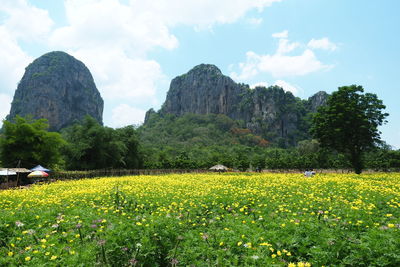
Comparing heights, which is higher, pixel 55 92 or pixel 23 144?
pixel 55 92

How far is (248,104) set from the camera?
170m

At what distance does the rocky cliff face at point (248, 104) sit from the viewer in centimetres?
16100

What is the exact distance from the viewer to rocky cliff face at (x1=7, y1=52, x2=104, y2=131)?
15375 cm

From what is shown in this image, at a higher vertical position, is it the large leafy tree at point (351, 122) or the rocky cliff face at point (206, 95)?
the rocky cliff face at point (206, 95)

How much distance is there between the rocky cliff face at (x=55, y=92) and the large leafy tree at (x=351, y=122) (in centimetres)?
15672

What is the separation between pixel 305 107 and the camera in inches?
6983

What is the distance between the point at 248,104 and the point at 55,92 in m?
121

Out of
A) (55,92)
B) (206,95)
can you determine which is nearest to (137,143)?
(55,92)

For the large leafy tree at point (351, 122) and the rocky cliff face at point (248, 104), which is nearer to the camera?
the large leafy tree at point (351, 122)

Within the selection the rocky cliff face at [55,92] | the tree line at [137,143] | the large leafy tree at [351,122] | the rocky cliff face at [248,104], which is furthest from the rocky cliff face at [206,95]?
the large leafy tree at [351,122]

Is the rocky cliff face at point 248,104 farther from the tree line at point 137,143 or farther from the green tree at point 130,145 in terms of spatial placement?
the green tree at point 130,145

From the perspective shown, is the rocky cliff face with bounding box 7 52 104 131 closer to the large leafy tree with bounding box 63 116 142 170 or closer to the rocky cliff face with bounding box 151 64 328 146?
the rocky cliff face with bounding box 151 64 328 146

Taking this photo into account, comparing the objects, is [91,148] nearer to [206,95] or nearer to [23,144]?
[23,144]

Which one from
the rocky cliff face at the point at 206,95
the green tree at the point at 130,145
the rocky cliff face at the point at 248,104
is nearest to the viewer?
the green tree at the point at 130,145
